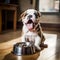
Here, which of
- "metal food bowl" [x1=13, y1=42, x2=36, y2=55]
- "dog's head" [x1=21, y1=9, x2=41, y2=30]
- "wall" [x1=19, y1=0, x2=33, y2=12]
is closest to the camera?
"metal food bowl" [x1=13, y1=42, x2=36, y2=55]

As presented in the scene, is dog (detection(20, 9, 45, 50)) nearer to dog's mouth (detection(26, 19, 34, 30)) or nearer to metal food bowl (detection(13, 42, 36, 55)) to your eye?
dog's mouth (detection(26, 19, 34, 30))

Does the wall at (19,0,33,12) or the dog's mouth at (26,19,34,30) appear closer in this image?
the dog's mouth at (26,19,34,30)

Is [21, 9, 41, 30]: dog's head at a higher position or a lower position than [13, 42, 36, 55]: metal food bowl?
higher

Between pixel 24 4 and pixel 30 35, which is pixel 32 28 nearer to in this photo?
pixel 30 35

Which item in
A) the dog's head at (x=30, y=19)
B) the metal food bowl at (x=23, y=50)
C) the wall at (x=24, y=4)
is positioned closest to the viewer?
the metal food bowl at (x=23, y=50)

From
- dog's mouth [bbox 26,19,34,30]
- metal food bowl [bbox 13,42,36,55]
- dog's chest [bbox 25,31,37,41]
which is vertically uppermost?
dog's mouth [bbox 26,19,34,30]

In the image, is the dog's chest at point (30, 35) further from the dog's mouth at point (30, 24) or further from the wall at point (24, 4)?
the wall at point (24, 4)

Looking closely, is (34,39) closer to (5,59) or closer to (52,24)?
(5,59)

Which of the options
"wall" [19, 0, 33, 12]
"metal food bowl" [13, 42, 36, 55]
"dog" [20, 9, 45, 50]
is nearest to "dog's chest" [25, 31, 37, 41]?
"dog" [20, 9, 45, 50]

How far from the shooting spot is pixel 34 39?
1691 millimetres

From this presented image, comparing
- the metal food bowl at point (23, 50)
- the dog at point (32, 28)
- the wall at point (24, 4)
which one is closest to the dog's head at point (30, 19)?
the dog at point (32, 28)

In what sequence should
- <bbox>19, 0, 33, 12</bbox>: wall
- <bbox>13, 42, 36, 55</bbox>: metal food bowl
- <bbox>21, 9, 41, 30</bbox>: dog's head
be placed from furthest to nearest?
1. <bbox>19, 0, 33, 12</bbox>: wall
2. <bbox>21, 9, 41, 30</bbox>: dog's head
3. <bbox>13, 42, 36, 55</bbox>: metal food bowl

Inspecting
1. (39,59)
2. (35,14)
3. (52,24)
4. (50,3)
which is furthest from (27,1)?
(39,59)

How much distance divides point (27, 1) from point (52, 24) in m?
0.74
